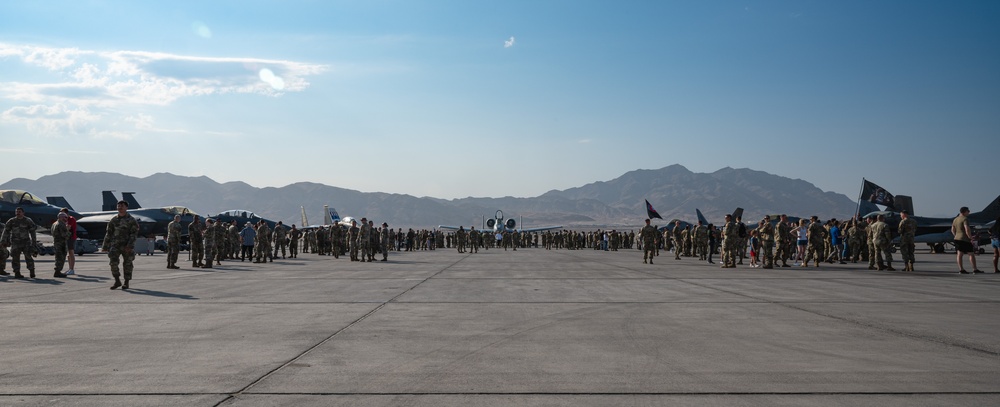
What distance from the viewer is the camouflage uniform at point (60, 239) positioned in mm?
15031

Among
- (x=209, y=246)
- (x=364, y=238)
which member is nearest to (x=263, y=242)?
(x=364, y=238)

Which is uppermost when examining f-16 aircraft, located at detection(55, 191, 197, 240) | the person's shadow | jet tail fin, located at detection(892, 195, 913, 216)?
jet tail fin, located at detection(892, 195, 913, 216)

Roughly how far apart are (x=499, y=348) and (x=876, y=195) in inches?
1307

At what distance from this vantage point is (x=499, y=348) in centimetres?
625

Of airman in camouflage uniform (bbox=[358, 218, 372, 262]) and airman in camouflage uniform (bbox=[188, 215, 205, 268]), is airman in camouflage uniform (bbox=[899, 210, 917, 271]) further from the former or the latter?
airman in camouflage uniform (bbox=[188, 215, 205, 268])

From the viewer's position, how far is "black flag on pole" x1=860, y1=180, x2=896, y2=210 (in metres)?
32.9

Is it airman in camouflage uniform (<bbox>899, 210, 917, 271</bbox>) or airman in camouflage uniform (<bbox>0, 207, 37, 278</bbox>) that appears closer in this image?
airman in camouflage uniform (<bbox>0, 207, 37, 278</bbox>)

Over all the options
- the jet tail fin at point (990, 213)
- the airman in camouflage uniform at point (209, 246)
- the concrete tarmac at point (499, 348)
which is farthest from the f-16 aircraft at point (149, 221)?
the jet tail fin at point (990, 213)

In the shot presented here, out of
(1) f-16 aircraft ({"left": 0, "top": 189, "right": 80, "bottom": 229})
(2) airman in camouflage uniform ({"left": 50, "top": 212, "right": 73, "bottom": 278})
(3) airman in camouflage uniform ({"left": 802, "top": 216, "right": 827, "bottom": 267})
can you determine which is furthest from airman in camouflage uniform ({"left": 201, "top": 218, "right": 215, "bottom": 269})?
(3) airman in camouflage uniform ({"left": 802, "top": 216, "right": 827, "bottom": 267})

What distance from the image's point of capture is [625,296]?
11266 mm

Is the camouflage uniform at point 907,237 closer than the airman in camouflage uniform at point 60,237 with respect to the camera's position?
No

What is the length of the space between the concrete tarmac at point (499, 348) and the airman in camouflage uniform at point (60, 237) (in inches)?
136

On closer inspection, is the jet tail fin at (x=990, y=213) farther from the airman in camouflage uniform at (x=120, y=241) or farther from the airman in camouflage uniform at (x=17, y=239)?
the airman in camouflage uniform at (x=17, y=239)

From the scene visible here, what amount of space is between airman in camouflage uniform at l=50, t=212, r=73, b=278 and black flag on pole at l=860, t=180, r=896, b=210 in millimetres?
34222
